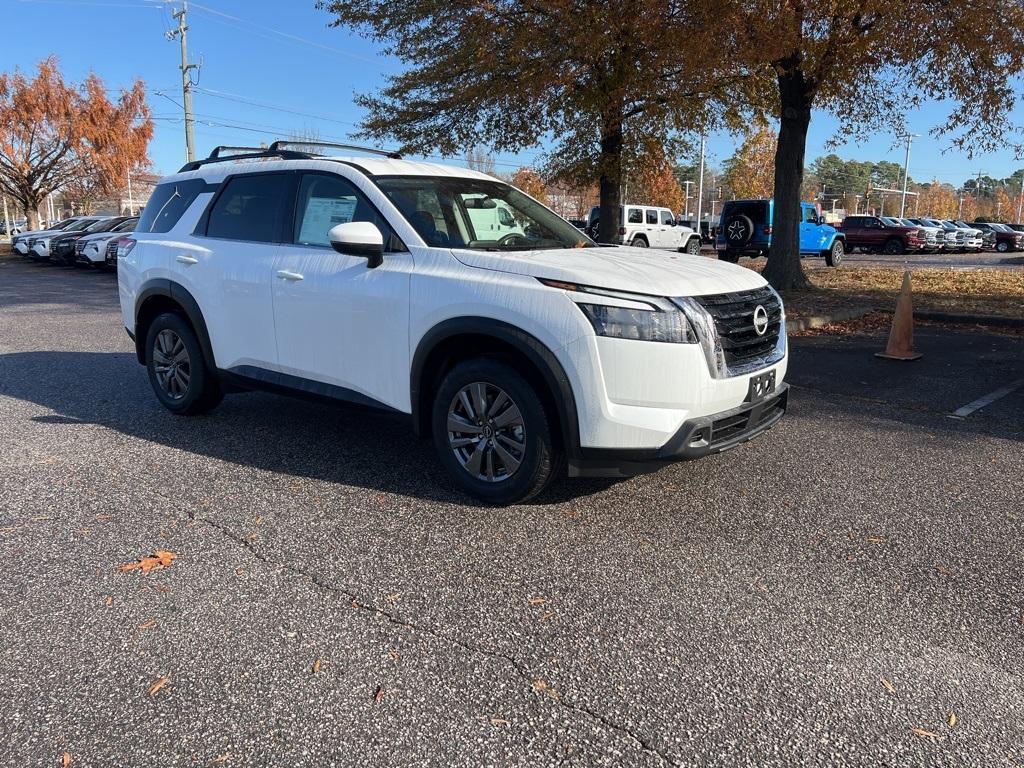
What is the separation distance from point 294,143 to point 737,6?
7482 mm

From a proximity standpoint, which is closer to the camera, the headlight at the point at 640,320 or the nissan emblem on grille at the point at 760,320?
the headlight at the point at 640,320

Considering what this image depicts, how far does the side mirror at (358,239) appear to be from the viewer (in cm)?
423

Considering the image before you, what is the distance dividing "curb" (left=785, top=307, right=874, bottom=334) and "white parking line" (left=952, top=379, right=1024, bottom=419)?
3175mm

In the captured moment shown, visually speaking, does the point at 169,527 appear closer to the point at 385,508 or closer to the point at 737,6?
the point at 385,508

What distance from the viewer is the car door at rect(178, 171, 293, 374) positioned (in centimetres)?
510

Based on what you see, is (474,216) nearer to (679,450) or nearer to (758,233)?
(679,450)

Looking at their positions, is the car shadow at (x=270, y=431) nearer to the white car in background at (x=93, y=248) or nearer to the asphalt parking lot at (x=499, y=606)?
the asphalt parking lot at (x=499, y=606)

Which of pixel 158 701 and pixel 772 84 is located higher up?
pixel 772 84

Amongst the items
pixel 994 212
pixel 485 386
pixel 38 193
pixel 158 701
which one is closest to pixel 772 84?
pixel 485 386

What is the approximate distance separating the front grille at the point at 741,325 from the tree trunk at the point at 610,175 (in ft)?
44.0

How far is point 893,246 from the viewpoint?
113 feet

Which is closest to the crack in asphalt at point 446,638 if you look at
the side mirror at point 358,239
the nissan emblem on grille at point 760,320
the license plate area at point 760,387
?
the side mirror at point 358,239

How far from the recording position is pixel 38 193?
3572cm

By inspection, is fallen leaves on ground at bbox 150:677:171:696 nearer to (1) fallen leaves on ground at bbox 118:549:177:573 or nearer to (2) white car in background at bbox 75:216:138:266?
(1) fallen leaves on ground at bbox 118:549:177:573
